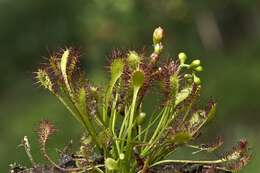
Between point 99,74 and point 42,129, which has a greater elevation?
point 99,74

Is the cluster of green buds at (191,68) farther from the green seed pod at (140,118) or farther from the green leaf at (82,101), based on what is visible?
the green leaf at (82,101)

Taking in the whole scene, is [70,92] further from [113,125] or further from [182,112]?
[182,112]

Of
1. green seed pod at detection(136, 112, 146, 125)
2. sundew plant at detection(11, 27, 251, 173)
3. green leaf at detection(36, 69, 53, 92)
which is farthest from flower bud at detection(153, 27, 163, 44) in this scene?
green leaf at detection(36, 69, 53, 92)

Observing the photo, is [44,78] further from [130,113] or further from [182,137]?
[182,137]

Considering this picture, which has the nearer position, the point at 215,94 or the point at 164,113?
the point at 164,113

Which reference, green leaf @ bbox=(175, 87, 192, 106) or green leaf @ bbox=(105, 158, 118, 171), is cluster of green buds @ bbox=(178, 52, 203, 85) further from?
green leaf @ bbox=(105, 158, 118, 171)

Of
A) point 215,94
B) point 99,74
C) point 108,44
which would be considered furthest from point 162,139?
point 108,44

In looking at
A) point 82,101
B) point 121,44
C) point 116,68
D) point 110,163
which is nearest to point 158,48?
point 116,68

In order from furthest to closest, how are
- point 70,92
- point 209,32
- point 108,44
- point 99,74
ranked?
point 209,32, point 108,44, point 99,74, point 70,92
